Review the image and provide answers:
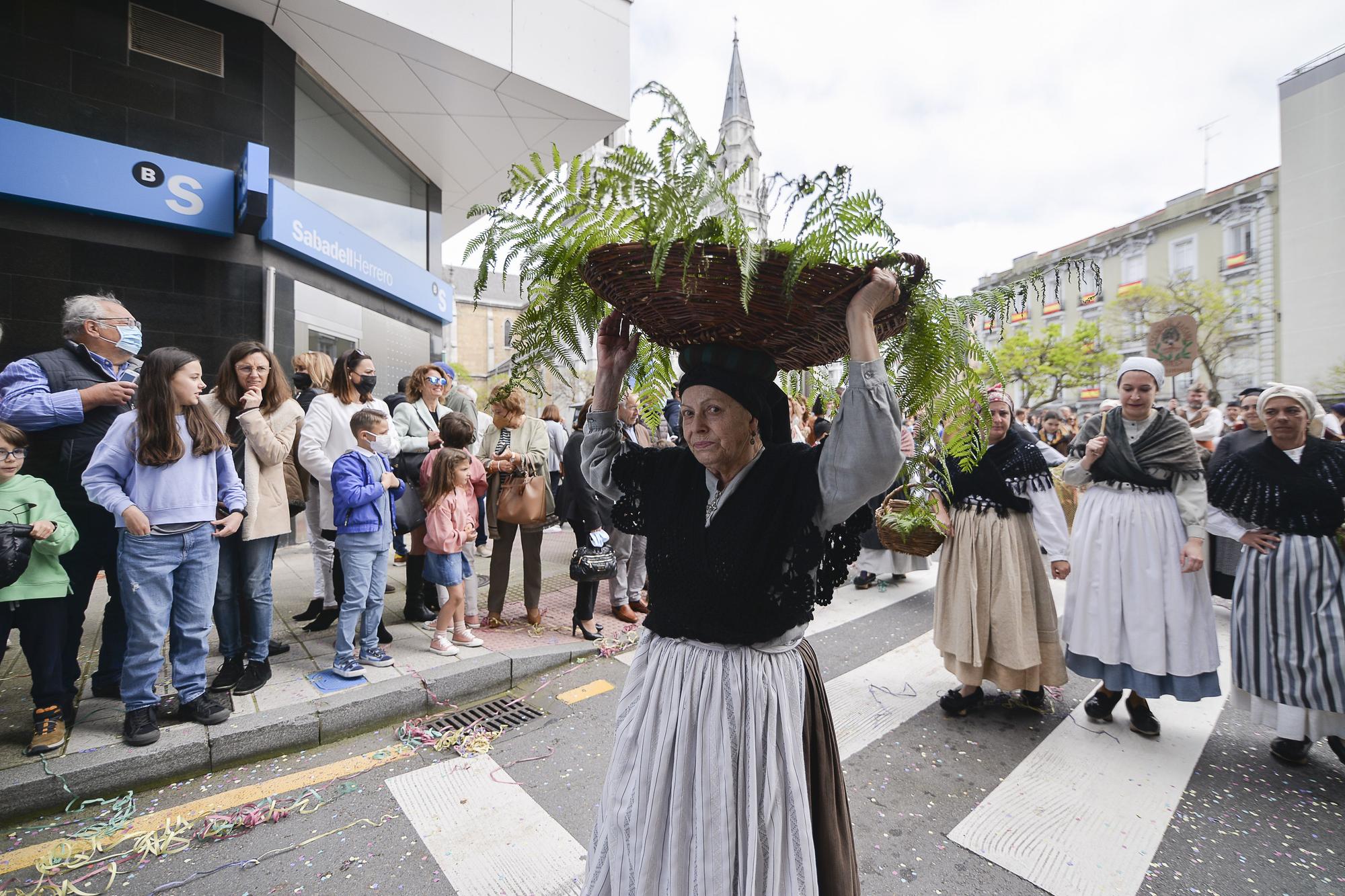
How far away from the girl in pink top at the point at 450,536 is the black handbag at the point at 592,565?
32.3 inches

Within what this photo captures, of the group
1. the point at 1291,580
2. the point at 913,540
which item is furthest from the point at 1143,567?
the point at 913,540

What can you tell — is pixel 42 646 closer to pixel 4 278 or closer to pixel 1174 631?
pixel 4 278

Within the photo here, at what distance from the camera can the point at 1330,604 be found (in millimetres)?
3238

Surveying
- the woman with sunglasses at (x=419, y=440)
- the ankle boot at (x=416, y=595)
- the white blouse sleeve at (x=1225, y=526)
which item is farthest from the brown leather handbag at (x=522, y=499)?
the white blouse sleeve at (x=1225, y=526)

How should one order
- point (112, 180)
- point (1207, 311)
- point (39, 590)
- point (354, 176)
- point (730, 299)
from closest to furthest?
point (730, 299)
point (39, 590)
point (112, 180)
point (354, 176)
point (1207, 311)

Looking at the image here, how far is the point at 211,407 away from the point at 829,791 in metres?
4.04

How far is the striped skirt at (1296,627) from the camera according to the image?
10.5ft

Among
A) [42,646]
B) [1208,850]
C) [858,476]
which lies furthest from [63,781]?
[1208,850]

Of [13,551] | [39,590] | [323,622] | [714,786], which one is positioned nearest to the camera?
[714,786]

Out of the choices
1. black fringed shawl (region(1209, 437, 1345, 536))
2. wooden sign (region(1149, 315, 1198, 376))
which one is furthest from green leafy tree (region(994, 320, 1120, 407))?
black fringed shawl (region(1209, 437, 1345, 536))

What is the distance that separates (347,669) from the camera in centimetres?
394

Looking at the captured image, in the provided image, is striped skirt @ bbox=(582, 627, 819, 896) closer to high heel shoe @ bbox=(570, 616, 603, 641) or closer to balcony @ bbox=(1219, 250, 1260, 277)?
high heel shoe @ bbox=(570, 616, 603, 641)

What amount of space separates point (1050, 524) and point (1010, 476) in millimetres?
367

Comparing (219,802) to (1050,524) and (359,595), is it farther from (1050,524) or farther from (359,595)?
(1050,524)
